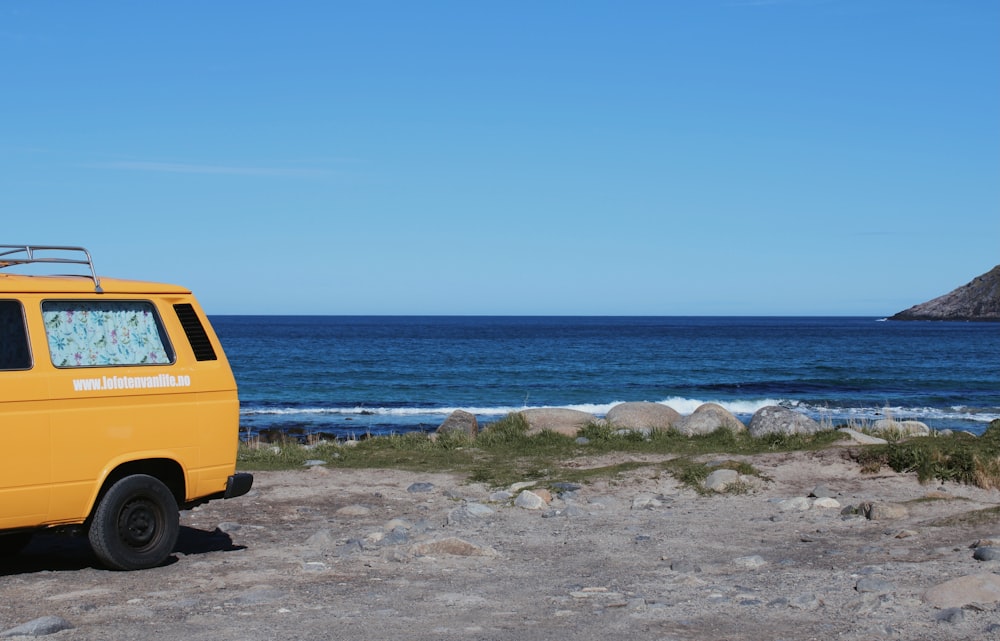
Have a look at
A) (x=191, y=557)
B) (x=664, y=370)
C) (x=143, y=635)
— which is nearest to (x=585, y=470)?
(x=191, y=557)

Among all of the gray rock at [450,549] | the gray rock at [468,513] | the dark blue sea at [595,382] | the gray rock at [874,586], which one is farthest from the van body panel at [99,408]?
the dark blue sea at [595,382]

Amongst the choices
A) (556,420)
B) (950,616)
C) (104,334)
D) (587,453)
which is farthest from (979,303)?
(104,334)

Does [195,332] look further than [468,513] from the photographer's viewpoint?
No

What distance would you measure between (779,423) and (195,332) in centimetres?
1477

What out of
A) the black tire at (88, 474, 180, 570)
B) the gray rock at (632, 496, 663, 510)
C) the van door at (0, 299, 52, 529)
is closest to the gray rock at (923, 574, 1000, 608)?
the gray rock at (632, 496, 663, 510)

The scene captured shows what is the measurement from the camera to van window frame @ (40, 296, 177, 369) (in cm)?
891

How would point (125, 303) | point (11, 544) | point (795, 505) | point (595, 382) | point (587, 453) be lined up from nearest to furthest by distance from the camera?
point (125, 303) → point (11, 544) → point (795, 505) → point (587, 453) → point (595, 382)

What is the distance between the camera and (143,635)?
23.4 feet

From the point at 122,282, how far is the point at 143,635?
3697mm

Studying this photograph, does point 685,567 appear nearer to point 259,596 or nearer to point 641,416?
point 259,596

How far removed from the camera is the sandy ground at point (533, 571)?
7.43 metres

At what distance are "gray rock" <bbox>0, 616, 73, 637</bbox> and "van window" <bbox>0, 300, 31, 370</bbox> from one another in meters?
2.31

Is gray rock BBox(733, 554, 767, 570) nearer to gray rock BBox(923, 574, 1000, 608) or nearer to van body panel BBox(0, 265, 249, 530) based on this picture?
gray rock BBox(923, 574, 1000, 608)

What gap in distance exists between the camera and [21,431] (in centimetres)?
853
